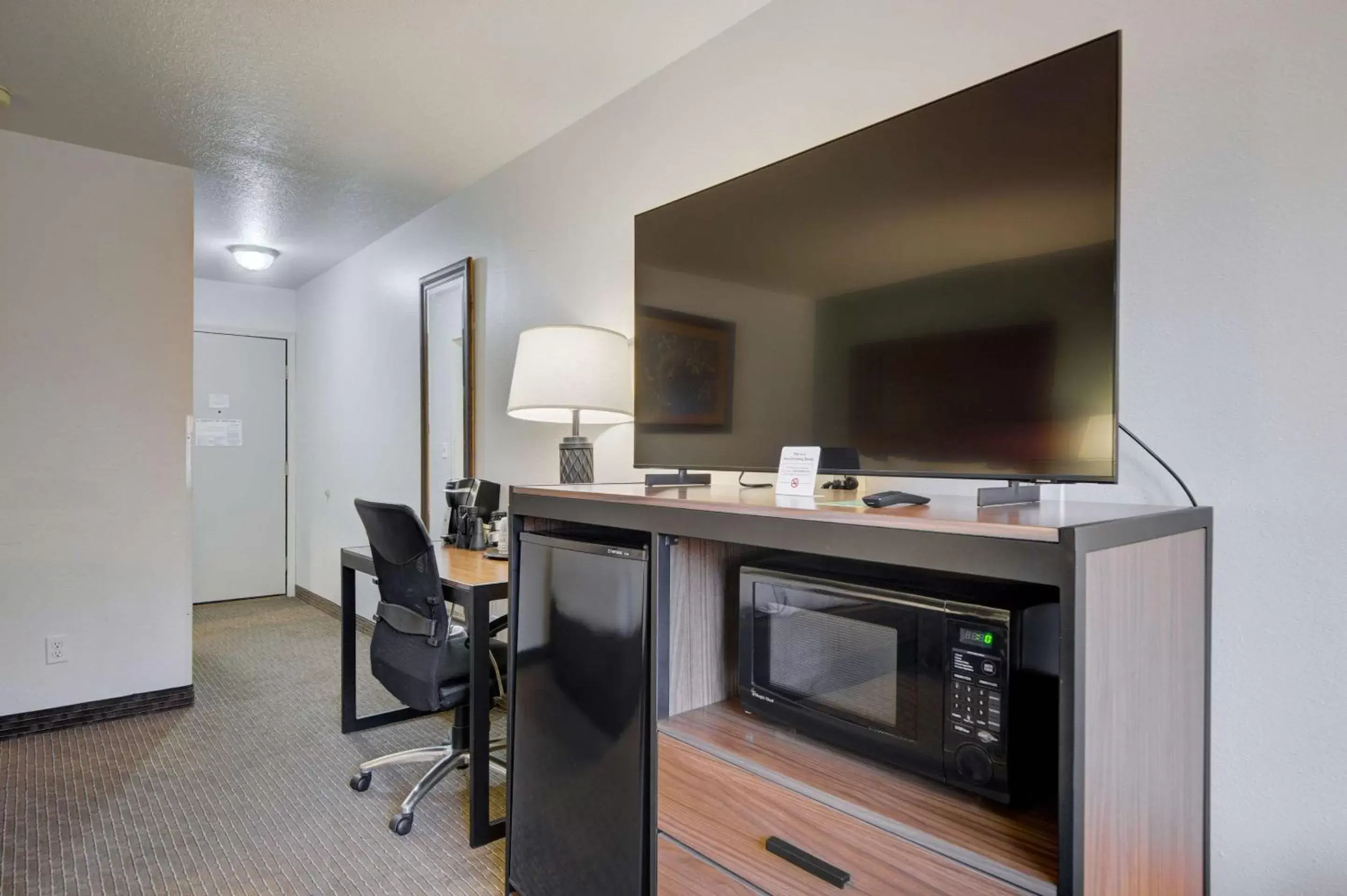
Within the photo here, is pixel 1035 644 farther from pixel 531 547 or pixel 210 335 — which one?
pixel 210 335

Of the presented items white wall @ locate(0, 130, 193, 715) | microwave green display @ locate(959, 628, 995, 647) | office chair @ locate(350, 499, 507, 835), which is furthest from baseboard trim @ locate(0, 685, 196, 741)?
microwave green display @ locate(959, 628, 995, 647)

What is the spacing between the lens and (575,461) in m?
2.41

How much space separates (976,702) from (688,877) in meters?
0.65

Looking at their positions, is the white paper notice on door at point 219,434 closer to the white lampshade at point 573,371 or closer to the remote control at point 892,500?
the white lampshade at point 573,371

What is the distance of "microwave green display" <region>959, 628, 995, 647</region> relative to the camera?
1.06 m

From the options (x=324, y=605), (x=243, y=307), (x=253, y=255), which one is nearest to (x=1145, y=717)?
(x=253, y=255)

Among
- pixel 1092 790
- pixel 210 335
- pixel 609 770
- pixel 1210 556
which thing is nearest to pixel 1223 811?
pixel 1210 556

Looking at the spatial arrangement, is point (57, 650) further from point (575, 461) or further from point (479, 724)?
point (575, 461)

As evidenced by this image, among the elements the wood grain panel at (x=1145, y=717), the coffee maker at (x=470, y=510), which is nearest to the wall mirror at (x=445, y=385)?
the coffee maker at (x=470, y=510)

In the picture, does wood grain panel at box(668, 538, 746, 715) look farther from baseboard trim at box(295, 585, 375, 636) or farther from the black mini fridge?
baseboard trim at box(295, 585, 375, 636)

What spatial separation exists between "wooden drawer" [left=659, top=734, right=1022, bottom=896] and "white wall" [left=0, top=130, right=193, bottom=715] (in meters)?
2.99

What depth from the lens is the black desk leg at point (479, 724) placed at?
2123 mm

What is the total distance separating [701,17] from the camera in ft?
7.02

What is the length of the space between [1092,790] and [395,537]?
1.89m
